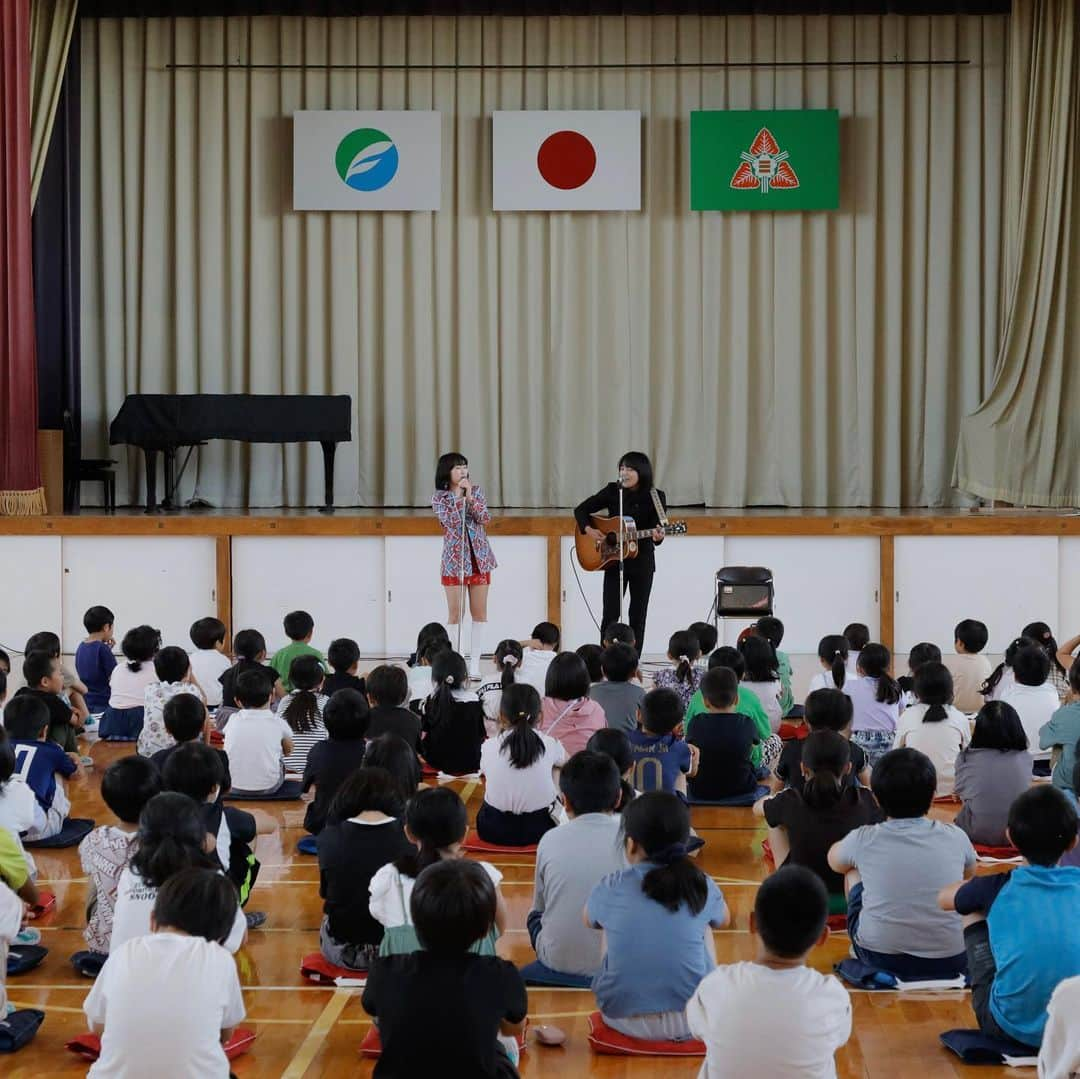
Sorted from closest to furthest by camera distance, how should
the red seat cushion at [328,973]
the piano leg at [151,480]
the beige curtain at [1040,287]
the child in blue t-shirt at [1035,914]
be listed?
the child in blue t-shirt at [1035,914] < the red seat cushion at [328,973] < the piano leg at [151,480] < the beige curtain at [1040,287]

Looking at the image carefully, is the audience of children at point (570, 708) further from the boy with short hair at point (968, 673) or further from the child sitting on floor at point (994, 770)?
the boy with short hair at point (968, 673)

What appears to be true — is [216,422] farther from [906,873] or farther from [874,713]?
[906,873]

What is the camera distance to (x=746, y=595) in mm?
9961

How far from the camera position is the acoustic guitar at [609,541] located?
9.42 m

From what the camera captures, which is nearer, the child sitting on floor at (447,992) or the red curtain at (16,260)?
the child sitting on floor at (447,992)

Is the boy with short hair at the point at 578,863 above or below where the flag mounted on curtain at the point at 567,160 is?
below

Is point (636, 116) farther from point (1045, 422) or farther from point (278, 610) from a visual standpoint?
point (278, 610)

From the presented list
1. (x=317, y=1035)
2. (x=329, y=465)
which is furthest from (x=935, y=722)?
(x=329, y=465)

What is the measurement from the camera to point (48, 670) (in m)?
6.40

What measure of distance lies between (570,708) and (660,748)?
661mm

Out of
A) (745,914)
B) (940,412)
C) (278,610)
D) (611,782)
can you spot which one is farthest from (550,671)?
(940,412)

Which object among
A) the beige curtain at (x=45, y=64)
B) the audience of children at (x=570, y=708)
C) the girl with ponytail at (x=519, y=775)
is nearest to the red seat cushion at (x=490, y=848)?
the girl with ponytail at (x=519, y=775)

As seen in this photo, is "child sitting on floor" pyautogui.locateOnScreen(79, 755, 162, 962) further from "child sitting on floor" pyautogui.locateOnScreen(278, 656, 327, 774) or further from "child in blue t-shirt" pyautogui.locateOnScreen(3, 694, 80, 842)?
"child sitting on floor" pyautogui.locateOnScreen(278, 656, 327, 774)

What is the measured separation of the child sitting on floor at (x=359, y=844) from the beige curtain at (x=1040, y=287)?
29.2ft
